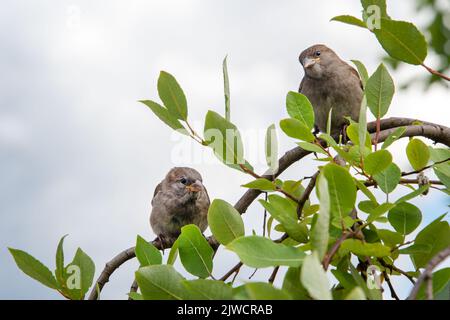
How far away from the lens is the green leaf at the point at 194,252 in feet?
5.98

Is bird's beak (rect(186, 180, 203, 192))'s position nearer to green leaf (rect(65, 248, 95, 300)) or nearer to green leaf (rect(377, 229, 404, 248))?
green leaf (rect(65, 248, 95, 300))

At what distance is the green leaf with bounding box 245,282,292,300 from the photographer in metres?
1.13

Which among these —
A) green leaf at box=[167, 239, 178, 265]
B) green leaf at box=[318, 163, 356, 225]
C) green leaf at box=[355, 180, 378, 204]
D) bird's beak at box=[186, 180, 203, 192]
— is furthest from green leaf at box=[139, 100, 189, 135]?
bird's beak at box=[186, 180, 203, 192]

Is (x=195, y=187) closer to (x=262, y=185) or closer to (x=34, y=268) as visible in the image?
(x=34, y=268)

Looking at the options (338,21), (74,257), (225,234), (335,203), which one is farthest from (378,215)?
(74,257)

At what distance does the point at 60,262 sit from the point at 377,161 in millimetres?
1040

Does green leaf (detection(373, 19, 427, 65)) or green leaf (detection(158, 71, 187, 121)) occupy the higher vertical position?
green leaf (detection(373, 19, 427, 65))

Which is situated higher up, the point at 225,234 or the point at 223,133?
the point at 223,133

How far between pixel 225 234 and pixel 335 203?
456mm

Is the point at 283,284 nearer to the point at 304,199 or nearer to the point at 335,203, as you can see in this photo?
the point at 335,203

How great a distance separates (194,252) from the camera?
72.0 inches

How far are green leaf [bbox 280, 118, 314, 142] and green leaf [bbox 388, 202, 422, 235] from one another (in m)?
0.33

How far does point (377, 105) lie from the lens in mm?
1990

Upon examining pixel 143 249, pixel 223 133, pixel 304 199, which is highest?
pixel 223 133
